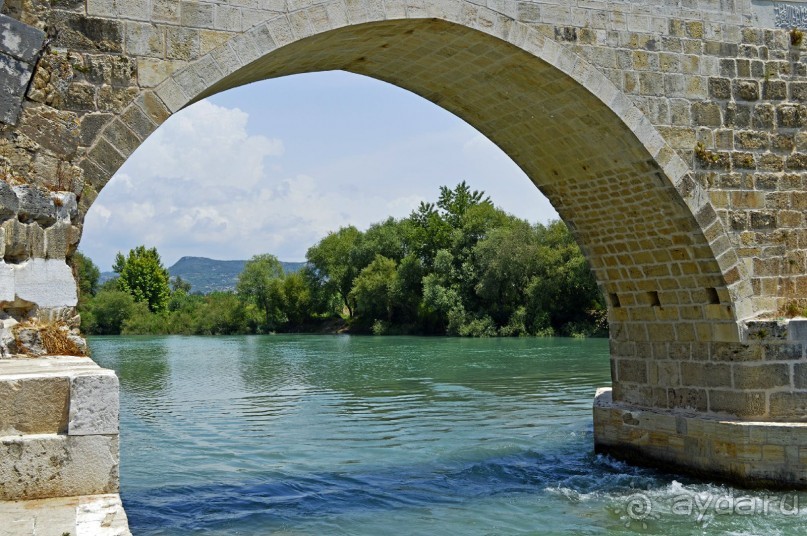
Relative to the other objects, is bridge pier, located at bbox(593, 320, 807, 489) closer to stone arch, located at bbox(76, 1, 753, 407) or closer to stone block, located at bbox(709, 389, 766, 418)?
stone block, located at bbox(709, 389, 766, 418)

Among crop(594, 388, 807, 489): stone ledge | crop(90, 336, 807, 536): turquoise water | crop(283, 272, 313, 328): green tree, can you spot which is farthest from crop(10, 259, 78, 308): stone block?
crop(283, 272, 313, 328): green tree

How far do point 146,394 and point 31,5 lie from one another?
10.4 m

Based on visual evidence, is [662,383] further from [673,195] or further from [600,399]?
[673,195]

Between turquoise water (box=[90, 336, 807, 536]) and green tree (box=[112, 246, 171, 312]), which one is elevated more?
green tree (box=[112, 246, 171, 312])

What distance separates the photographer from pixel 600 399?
8625mm

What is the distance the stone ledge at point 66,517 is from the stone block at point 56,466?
0.13 feet

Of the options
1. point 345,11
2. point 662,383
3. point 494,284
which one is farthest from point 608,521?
point 494,284

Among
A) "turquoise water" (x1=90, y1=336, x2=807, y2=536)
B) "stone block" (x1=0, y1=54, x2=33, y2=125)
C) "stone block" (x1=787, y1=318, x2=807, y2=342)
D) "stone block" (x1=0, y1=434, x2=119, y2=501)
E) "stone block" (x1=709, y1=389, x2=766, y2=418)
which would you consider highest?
"stone block" (x1=0, y1=54, x2=33, y2=125)

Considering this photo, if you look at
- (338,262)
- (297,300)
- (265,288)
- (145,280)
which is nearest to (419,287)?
(338,262)

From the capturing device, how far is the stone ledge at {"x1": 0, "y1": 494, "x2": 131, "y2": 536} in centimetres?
249

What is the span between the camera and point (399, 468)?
821 cm

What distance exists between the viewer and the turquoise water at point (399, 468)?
637cm

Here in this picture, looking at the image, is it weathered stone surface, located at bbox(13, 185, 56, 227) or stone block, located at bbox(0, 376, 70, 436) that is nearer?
stone block, located at bbox(0, 376, 70, 436)

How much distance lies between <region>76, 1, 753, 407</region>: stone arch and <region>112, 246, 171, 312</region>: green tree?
56.0m
